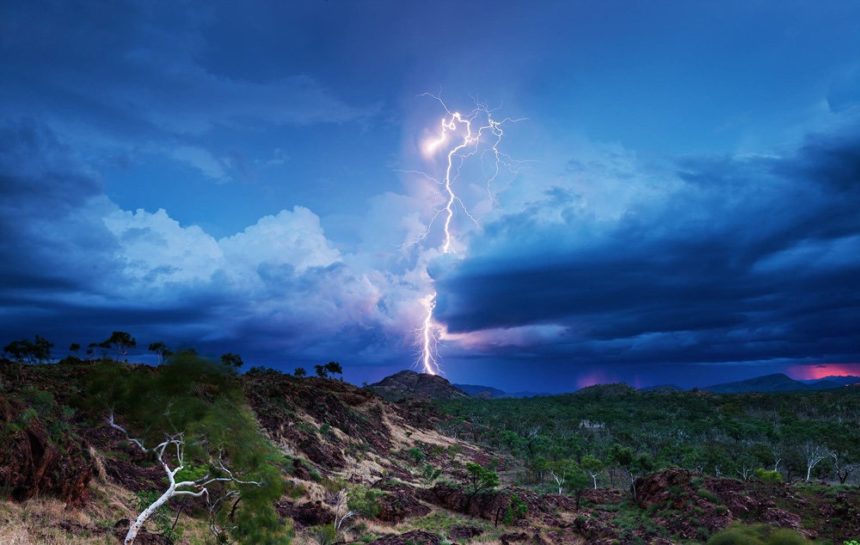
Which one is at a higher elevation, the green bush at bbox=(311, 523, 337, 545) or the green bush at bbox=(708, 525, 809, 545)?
the green bush at bbox=(311, 523, 337, 545)

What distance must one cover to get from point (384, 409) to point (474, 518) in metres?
58.8

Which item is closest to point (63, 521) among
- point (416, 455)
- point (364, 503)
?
point (364, 503)

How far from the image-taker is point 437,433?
112 metres

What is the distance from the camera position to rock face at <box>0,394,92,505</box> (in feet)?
65.5

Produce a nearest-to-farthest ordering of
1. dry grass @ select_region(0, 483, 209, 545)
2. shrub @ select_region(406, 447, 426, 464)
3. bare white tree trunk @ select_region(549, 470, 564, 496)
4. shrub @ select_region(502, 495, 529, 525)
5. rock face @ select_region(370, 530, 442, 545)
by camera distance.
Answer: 1. dry grass @ select_region(0, 483, 209, 545)
2. rock face @ select_region(370, 530, 442, 545)
3. shrub @ select_region(502, 495, 529, 525)
4. bare white tree trunk @ select_region(549, 470, 564, 496)
5. shrub @ select_region(406, 447, 426, 464)

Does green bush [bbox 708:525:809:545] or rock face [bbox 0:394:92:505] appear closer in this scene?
rock face [bbox 0:394:92:505]

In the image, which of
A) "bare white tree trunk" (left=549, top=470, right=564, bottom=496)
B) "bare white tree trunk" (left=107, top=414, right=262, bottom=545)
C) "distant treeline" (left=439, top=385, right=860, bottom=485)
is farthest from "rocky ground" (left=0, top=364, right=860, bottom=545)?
"distant treeline" (left=439, top=385, right=860, bottom=485)

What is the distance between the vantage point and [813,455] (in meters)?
84.4

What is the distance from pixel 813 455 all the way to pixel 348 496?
85.0m

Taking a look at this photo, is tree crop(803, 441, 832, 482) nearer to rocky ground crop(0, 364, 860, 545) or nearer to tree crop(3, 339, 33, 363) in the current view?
rocky ground crop(0, 364, 860, 545)

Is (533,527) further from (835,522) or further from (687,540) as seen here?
(835,522)

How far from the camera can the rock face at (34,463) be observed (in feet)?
65.5

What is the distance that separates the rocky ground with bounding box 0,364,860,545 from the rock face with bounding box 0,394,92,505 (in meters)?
0.05

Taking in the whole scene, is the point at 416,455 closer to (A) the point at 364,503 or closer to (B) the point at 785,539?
(A) the point at 364,503
